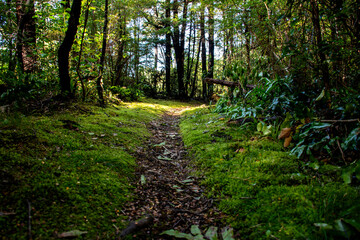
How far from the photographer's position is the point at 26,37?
4965mm

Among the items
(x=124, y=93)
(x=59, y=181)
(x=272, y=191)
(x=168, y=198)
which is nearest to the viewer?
(x=59, y=181)

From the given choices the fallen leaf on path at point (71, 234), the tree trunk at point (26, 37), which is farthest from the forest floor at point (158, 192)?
the tree trunk at point (26, 37)

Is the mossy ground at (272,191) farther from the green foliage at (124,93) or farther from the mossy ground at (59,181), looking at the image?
the green foliage at (124,93)

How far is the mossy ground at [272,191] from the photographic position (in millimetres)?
1530

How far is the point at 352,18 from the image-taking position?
2.81 meters

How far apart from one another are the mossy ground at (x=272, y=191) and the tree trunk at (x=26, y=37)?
5.05 m

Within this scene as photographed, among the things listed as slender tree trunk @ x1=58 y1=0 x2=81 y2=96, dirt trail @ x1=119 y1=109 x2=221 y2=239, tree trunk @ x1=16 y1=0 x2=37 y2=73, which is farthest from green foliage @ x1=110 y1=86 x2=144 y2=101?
dirt trail @ x1=119 y1=109 x2=221 y2=239

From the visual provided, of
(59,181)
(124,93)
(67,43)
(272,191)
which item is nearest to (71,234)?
(59,181)

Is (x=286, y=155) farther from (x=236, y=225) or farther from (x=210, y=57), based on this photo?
(x=210, y=57)

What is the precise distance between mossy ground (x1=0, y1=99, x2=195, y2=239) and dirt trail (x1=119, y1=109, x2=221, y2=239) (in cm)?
17

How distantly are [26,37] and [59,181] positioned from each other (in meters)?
4.95

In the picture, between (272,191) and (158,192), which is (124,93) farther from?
(272,191)

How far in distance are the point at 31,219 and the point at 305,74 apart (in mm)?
3832

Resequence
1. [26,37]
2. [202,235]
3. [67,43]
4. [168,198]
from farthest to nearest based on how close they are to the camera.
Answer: [26,37], [67,43], [168,198], [202,235]
